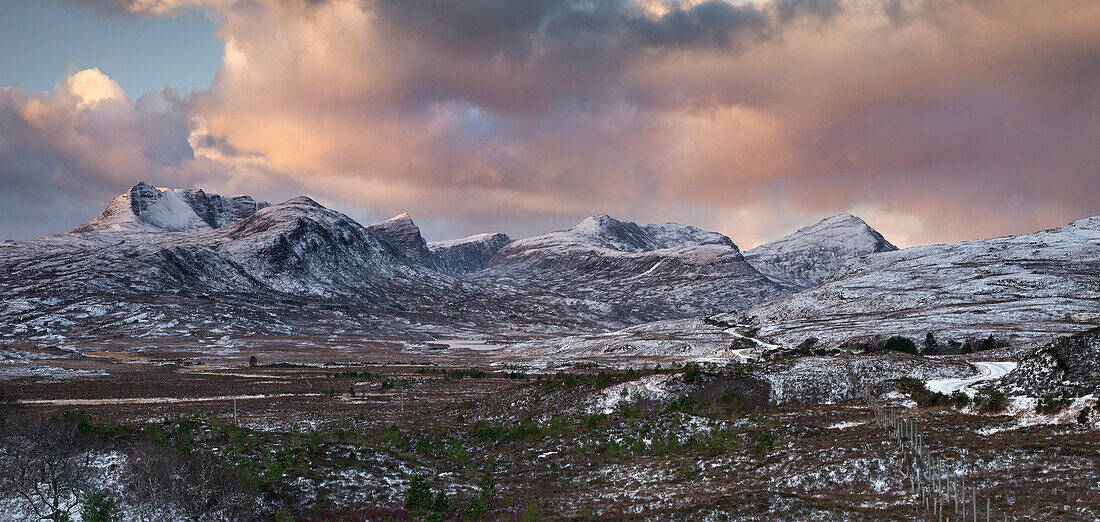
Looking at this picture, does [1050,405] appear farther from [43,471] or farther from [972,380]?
[43,471]

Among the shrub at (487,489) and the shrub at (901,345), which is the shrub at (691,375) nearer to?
the shrub at (487,489)

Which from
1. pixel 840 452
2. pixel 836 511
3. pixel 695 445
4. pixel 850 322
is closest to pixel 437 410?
pixel 695 445

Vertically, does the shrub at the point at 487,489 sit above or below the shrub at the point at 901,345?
below

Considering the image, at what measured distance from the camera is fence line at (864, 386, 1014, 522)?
23531 mm

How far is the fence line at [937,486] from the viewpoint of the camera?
926 inches

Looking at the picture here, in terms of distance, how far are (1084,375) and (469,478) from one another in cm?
4474

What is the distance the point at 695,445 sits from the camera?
151ft

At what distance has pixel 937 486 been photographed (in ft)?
92.5

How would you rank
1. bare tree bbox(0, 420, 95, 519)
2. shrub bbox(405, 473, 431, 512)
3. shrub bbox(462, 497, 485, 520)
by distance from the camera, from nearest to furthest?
bare tree bbox(0, 420, 95, 519)
shrub bbox(462, 497, 485, 520)
shrub bbox(405, 473, 431, 512)

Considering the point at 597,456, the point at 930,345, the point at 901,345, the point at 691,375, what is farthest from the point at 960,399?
the point at 930,345

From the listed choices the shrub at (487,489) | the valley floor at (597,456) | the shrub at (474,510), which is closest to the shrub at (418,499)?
the valley floor at (597,456)

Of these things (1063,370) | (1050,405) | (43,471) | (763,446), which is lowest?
(43,471)

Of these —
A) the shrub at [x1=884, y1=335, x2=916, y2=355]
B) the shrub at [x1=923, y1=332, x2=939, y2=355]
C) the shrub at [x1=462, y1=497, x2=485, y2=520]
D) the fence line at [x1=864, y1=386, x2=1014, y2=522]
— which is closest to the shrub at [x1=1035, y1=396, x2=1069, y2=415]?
the fence line at [x1=864, y1=386, x2=1014, y2=522]

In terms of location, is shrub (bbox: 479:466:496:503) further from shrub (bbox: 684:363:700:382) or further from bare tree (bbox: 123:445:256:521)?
shrub (bbox: 684:363:700:382)
